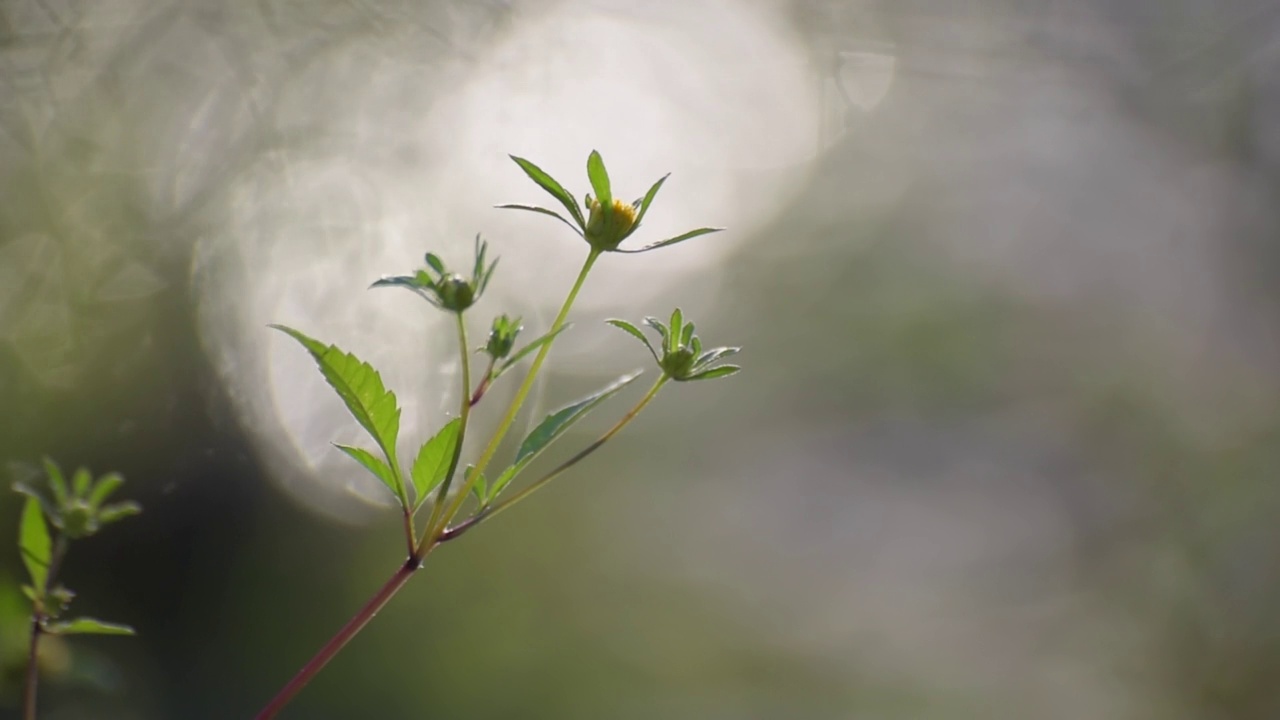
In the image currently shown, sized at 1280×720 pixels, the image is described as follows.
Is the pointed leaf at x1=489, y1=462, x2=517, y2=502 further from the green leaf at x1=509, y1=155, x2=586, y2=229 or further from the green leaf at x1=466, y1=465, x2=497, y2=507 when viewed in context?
the green leaf at x1=509, y1=155, x2=586, y2=229

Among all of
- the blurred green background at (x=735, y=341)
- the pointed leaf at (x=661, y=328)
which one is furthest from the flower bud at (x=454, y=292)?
the blurred green background at (x=735, y=341)

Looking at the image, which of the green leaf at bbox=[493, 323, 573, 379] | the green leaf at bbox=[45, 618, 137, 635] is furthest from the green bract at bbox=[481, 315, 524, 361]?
the green leaf at bbox=[45, 618, 137, 635]

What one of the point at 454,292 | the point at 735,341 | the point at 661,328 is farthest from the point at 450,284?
the point at 735,341

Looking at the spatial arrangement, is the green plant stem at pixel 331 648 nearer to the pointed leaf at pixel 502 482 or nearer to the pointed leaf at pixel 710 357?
the pointed leaf at pixel 502 482

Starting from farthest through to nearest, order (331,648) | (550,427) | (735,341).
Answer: (735,341)
(550,427)
(331,648)

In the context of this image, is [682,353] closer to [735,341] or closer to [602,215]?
[602,215]

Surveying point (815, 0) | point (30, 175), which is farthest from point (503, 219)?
point (30, 175)
